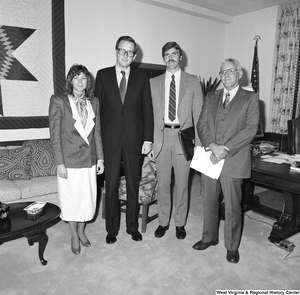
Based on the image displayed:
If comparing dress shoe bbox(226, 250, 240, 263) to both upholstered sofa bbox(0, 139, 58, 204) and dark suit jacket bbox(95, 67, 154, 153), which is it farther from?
upholstered sofa bbox(0, 139, 58, 204)

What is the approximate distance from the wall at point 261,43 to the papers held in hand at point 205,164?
9.69ft

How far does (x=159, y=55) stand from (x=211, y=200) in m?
2.87

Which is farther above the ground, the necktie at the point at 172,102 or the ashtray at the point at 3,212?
the necktie at the point at 172,102

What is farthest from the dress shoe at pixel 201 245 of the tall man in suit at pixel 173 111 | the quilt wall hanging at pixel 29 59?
the quilt wall hanging at pixel 29 59

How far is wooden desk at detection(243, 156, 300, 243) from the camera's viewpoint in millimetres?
2275

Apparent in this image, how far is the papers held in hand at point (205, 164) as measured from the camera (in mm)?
2293

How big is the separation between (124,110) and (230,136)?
0.86m

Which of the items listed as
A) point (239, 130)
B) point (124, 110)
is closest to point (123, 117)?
point (124, 110)

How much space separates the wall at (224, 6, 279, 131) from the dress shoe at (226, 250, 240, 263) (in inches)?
123

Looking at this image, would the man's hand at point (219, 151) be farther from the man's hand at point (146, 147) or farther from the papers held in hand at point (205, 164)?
the man's hand at point (146, 147)

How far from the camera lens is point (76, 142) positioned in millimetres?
2258

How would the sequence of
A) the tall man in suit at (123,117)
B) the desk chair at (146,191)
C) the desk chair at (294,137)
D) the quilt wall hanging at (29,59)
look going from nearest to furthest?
1. the tall man in suit at (123,117)
2. the desk chair at (146,191)
3. the quilt wall hanging at (29,59)
4. the desk chair at (294,137)

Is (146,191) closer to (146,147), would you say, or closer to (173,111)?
(146,147)

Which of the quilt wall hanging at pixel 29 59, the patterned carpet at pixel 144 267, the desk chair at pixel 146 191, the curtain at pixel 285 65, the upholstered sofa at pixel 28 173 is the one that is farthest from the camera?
the curtain at pixel 285 65
